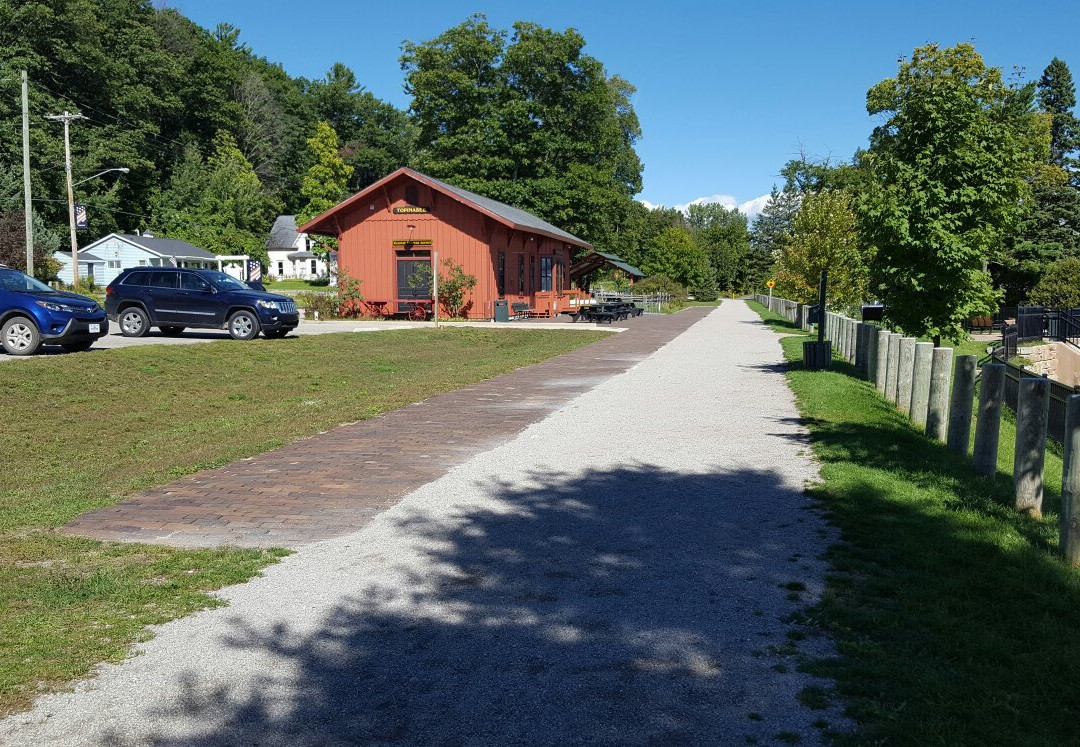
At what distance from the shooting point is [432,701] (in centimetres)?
375

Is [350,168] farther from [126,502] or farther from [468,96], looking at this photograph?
[126,502]

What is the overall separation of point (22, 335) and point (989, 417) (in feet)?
53.5

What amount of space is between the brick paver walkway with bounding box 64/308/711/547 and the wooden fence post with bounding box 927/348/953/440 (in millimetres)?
4092

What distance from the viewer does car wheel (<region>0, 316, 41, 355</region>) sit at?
54.5ft

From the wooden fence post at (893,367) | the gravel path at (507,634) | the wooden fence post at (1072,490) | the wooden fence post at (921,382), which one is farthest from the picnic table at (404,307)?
the wooden fence post at (1072,490)

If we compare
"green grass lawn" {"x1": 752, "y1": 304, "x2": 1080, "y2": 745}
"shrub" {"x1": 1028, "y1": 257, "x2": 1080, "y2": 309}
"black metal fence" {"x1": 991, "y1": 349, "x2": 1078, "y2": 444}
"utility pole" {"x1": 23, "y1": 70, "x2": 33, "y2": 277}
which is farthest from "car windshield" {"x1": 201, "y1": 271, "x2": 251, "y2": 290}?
"shrub" {"x1": 1028, "y1": 257, "x2": 1080, "y2": 309}

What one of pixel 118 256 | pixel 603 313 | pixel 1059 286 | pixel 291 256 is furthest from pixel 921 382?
pixel 291 256

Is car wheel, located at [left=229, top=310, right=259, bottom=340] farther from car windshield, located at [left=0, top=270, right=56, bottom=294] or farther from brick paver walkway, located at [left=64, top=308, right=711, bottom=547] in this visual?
brick paver walkway, located at [left=64, top=308, right=711, bottom=547]

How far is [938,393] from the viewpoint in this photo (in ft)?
33.8

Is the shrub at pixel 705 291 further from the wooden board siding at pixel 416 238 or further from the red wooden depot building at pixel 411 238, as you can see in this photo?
the wooden board siding at pixel 416 238

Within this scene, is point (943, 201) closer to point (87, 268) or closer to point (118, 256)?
point (118, 256)

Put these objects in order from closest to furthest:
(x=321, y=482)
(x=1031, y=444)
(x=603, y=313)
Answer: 1. (x=1031, y=444)
2. (x=321, y=482)
3. (x=603, y=313)

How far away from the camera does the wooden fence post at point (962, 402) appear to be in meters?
8.98

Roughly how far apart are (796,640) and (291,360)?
619 inches
